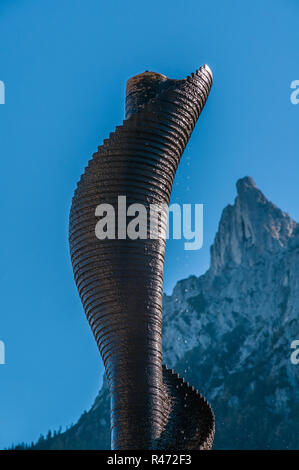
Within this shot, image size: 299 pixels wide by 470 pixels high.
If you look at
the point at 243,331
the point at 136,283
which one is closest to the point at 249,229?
the point at 243,331

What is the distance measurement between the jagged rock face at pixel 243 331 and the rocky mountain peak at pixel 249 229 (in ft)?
0.63

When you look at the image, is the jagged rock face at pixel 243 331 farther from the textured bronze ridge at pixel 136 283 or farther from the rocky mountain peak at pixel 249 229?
the textured bronze ridge at pixel 136 283

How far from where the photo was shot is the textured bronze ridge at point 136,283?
49.7ft

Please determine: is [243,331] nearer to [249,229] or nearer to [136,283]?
[249,229]

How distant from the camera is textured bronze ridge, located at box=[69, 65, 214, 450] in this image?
15156 millimetres

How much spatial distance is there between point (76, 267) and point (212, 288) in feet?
428

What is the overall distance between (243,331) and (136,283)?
115 meters

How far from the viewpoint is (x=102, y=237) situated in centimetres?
1578

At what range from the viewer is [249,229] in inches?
5733

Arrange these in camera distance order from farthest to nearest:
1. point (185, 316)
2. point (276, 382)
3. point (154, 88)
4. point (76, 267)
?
point (185, 316), point (276, 382), point (154, 88), point (76, 267)

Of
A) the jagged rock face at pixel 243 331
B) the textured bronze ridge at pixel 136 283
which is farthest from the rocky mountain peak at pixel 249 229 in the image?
the textured bronze ridge at pixel 136 283

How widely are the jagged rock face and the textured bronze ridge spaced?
299ft
